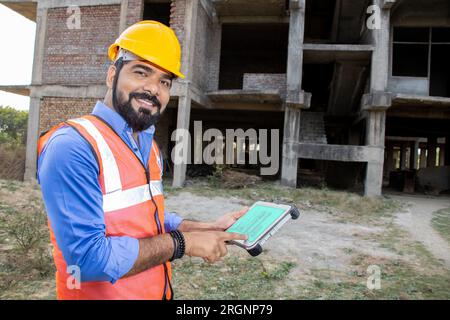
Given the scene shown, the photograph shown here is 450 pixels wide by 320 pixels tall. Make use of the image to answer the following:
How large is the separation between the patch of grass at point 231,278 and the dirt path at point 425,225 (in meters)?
2.61

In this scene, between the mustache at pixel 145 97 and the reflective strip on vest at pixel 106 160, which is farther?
the mustache at pixel 145 97

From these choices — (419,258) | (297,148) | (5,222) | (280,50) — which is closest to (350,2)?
(280,50)

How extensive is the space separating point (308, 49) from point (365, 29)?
2.89 meters

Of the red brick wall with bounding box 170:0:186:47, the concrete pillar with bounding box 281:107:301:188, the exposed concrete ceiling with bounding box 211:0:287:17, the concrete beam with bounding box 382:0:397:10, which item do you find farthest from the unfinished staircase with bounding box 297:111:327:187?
the red brick wall with bounding box 170:0:186:47

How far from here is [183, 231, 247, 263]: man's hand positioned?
1.35 meters

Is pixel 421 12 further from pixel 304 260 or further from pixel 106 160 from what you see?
pixel 106 160

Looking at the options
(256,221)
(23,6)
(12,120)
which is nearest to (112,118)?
(256,221)

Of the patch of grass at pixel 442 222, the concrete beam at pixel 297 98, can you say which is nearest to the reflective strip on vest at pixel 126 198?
the patch of grass at pixel 442 222

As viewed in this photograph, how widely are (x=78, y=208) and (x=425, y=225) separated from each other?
782 cm

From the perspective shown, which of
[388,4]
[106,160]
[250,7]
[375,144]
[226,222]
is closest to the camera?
[106,160]

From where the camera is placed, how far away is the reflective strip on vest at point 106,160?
3.92 ft

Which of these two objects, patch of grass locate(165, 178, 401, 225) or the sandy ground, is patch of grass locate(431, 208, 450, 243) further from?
the sandy ground

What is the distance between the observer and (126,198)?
4.14 ft

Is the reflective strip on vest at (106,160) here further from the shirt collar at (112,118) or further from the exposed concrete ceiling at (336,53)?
the exposed concrete ceiling at (336,53)
